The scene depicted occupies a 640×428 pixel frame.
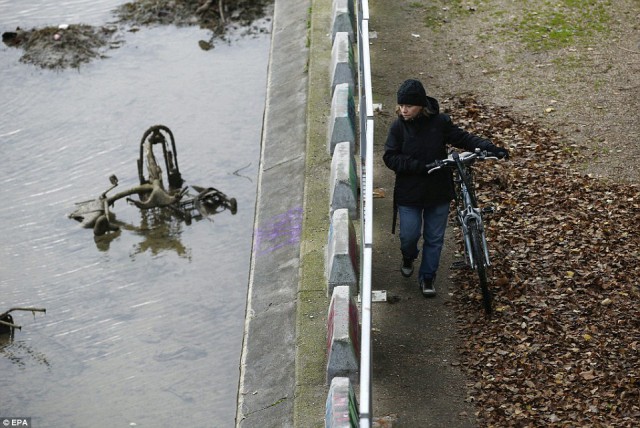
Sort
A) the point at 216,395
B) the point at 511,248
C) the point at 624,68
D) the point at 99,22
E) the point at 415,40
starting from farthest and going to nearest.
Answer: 1. the point at 99,22
2. the point at 415,40
3. the point at 624,68
4. the point at 216,395
5. the point at 511,248

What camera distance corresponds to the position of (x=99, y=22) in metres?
20.6

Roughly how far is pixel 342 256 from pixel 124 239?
6572 mm

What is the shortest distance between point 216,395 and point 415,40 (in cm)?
603

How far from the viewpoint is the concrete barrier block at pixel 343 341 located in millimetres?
7652

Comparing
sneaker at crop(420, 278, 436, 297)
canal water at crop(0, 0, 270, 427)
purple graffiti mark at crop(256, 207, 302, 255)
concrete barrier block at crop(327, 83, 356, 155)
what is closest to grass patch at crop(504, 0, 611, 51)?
concrete barrier block at crop(327, 83, 356, 155)

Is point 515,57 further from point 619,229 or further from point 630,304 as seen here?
point 630,304

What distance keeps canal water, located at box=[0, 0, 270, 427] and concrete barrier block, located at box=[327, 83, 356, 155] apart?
9.38 feet

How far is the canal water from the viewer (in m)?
11.4

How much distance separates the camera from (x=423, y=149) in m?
8.48

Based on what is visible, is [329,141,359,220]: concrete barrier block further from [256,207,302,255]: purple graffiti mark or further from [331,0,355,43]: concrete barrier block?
[331,0,355,43]: concrete barrier block

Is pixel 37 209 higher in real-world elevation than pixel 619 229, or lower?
lower

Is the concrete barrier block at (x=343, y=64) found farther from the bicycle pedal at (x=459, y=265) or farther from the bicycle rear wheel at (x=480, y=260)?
the bicycle rear wheel at (x=480, y=260)

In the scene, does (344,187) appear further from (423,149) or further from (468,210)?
(468,210)

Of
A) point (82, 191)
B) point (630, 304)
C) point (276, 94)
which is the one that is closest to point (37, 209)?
point (82, 191)
